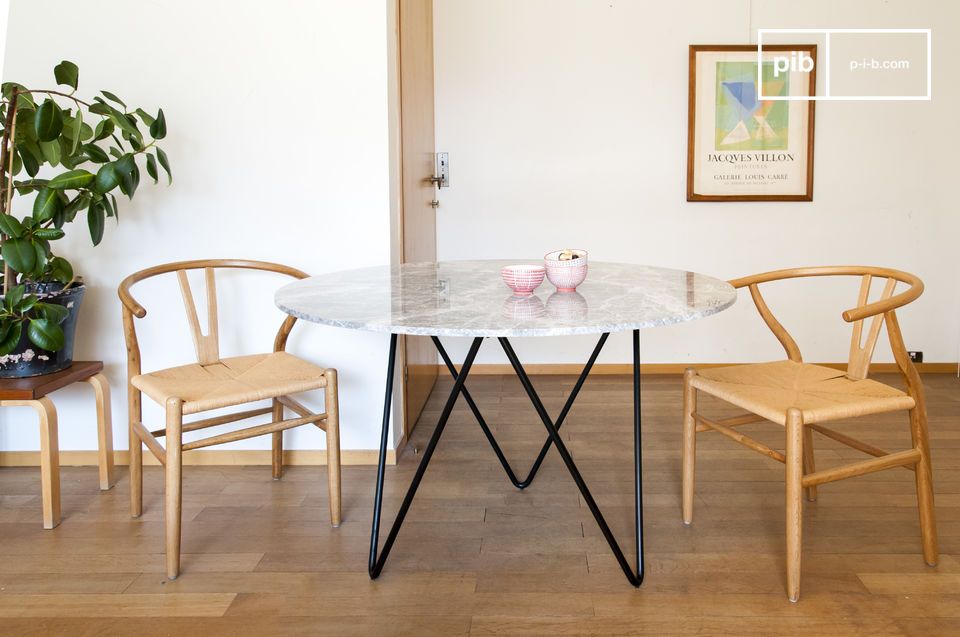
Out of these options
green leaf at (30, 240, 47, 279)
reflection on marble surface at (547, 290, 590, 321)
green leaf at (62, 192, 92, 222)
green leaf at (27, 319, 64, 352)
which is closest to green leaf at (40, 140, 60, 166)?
green leaf at (62, 192, 92, 222)

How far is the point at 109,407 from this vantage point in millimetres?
2510

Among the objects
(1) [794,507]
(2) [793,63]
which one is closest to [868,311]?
(1) [794,507]

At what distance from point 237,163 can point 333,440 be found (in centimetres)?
107

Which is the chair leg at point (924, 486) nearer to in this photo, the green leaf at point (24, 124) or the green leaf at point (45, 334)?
the green leaf at point (45, 334)

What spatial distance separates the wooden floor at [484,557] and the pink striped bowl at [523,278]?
710 mm

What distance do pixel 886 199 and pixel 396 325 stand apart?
3.42m

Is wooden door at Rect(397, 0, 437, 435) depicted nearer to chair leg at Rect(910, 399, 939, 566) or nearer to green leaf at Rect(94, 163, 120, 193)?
green leaf at Rect(94, 163, 120, 193)

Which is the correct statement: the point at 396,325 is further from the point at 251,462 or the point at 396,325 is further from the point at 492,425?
the point at 492,425

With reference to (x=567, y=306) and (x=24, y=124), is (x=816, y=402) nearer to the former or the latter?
(x=567, y=306)

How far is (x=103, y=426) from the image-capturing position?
2500mm

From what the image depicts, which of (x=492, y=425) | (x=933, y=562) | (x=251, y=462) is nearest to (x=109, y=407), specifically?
(x=251, y=462)

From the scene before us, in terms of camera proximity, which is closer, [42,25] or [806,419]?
[806,419]

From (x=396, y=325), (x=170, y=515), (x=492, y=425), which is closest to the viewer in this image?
(x=396, y=325)
